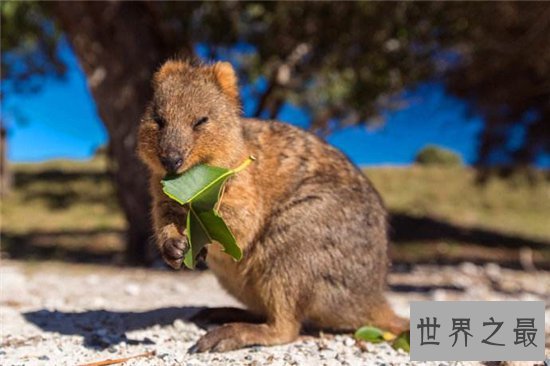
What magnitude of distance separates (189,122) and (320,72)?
29.6ft

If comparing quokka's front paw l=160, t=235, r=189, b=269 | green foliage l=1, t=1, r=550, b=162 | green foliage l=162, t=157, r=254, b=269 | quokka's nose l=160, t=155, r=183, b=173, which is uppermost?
green foliage l=1, t=1, r=550, b=162

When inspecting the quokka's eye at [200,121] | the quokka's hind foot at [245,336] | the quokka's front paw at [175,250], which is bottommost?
the quokka's hind foot at [245,336]

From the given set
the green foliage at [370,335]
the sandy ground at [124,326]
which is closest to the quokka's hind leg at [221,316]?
the sandy ground at [124,326]

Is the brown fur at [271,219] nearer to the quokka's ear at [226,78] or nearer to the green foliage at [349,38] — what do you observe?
the quokka's ear at [226,78]

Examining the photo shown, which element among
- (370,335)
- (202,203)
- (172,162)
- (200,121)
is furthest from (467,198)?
(172,162)

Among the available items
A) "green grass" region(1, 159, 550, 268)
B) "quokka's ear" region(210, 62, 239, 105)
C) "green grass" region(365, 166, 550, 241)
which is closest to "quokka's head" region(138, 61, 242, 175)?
"quokka's ear" region(210, 62, 239, 105)

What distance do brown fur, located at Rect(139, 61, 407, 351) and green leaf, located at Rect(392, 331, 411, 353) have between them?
0.21 m

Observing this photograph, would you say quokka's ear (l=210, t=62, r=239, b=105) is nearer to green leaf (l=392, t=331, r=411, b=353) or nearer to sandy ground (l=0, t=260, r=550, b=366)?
sandy ground (l=0, t=260, r=550, b=366)

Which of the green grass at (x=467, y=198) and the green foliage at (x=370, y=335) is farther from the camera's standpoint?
the green grass at (x=467, y=198)

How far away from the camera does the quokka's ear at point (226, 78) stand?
169 inches

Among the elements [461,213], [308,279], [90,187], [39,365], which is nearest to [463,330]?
[308,279]

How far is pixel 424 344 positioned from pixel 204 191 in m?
1.54

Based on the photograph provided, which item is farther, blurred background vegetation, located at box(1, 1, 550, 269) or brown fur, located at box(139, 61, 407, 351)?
blurred background vegetation, located at box(1, 1, 550, 269)

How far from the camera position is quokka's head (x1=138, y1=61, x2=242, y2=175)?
12.3 feet
